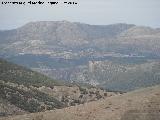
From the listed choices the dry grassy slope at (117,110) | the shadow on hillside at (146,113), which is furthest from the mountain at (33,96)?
the shadow on hillside at (146,113)

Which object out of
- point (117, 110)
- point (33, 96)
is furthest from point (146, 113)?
point (33, 96)

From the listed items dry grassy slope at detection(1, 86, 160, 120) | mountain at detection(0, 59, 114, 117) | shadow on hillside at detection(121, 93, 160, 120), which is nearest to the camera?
shadow on hillside at detection(121, 93, 160, 120)

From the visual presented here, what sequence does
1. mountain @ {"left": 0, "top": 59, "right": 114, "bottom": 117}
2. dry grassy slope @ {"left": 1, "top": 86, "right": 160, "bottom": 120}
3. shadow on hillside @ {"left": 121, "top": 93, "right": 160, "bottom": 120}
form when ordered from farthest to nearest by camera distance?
mountain @ {"left": 0, "top": 59, "right": 114, "bottom": 117} < dry grassy slope @ {"left": 1, "top": 86, "right": 160, "bottom": 120} < shadow on hillside @ {"left": 121, "top": 93, "right": 160, "bottom": 120}

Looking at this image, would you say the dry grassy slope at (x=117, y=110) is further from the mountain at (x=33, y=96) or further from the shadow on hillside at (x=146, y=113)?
the mountain at (x=33, y=96)

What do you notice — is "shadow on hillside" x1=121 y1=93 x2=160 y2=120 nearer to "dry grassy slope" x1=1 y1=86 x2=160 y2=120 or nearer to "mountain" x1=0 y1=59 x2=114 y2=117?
"dry grassy slope" x1=1 y1=86 x2=160 y2=120

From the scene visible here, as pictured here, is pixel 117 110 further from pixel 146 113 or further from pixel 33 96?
pixel 33 96

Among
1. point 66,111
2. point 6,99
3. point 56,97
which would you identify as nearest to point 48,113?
point 66,111

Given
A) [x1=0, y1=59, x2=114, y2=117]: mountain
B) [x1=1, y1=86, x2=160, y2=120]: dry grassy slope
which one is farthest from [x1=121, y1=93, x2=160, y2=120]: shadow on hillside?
[x1=0, y1=59, x2=114, y2=117]: mountain

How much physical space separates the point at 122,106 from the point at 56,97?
242ft

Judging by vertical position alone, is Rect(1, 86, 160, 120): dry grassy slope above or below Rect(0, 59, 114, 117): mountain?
above

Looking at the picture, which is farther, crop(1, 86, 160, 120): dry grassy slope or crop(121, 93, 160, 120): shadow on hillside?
crop(1, 86, 160, 120): dry grassy slope

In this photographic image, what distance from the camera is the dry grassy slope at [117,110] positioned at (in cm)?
4394

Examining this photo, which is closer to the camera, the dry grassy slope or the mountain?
the dry grassy slope

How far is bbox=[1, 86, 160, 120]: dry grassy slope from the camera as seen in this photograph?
144 feet
